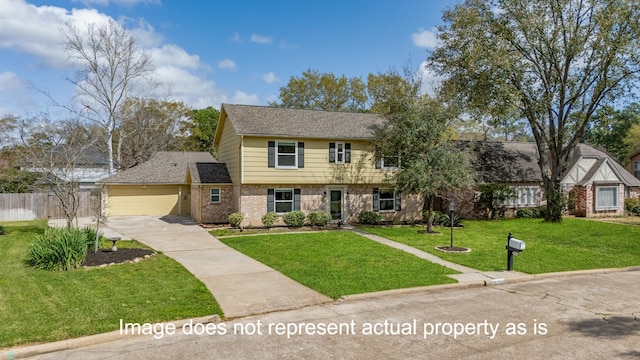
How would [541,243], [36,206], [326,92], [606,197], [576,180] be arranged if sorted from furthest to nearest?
[326,92]
[576,180]
[606,197]
[36,206]
[541,243]

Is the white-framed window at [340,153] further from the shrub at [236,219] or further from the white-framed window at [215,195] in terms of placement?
the white-framed window at [215,195]

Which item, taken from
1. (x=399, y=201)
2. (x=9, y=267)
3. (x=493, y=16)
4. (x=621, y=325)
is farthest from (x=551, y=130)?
(x=9, y=267)

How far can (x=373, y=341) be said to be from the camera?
6.37 metres

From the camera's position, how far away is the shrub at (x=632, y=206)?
2682cm

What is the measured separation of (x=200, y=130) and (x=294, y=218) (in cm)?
3126

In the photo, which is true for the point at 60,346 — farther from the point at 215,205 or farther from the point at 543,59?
the point at 543,59

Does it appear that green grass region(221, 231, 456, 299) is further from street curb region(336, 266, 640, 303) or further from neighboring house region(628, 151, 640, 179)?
neighboring house region(628, 151, 640, 179)

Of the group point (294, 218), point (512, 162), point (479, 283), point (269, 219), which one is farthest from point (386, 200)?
point (479, 283)

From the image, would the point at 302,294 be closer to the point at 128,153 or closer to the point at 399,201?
the point at 399,201

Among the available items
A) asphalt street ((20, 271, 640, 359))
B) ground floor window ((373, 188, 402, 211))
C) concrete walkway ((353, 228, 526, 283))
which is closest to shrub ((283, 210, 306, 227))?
ground floor window ((373, 188, 402, 211))

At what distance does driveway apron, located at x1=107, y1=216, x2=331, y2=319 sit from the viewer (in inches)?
328

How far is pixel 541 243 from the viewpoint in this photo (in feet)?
55.2

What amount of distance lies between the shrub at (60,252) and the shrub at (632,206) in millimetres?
31729

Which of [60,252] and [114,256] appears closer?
[60,252]
